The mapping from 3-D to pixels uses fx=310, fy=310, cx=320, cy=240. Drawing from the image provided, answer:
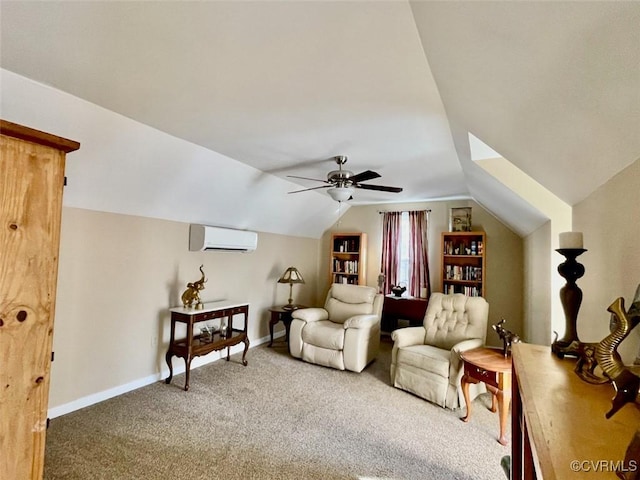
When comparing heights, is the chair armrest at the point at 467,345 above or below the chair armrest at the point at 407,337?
above

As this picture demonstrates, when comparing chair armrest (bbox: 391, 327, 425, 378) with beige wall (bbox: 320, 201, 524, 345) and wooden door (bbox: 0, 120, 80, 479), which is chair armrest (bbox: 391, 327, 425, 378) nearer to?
beige wall (bbox: 320, 201, 524, 345)

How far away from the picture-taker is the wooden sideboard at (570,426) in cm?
64

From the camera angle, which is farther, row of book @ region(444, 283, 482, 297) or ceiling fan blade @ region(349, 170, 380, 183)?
row of book @ region(444, 283, 482, 297)

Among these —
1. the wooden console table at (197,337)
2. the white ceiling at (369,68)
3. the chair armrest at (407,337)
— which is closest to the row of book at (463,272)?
the chair armrest at (407,337)

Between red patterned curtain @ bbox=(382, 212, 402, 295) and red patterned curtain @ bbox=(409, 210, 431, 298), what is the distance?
0.83 ft

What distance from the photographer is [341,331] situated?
392 cm

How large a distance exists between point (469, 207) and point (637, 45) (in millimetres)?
4744

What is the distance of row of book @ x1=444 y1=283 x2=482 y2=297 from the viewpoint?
501 centimetres

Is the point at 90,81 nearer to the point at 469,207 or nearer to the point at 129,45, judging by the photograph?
the point at 129,45

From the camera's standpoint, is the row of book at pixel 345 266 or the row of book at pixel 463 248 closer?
the row of book at pixel 463 248

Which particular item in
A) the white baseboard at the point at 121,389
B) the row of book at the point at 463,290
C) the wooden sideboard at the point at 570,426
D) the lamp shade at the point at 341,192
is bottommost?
the white baseboard at the point at 121,389

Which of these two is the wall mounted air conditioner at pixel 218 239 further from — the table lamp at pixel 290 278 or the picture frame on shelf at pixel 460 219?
the picture frame on shelf at pixel 460 219

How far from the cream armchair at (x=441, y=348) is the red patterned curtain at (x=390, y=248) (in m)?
1.98

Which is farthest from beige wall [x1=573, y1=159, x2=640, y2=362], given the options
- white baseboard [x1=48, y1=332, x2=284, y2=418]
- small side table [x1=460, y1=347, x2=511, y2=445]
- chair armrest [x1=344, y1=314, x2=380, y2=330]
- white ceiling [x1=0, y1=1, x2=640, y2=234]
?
white baseboard [x1=48, y1=332, x2=284, y2=418]
